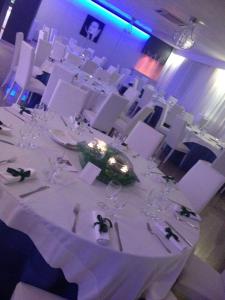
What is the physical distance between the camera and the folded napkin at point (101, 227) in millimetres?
1421

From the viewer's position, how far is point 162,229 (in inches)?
70.8

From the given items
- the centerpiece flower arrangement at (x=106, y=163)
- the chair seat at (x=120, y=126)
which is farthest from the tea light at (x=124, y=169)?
the chair seat at (x=120, y=126)

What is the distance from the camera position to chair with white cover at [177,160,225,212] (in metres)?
2.87

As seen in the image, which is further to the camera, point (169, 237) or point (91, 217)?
point (169, 237)

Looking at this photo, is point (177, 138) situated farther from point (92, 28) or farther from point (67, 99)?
point (92, 28)

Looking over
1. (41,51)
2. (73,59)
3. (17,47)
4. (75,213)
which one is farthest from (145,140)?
(73,59)

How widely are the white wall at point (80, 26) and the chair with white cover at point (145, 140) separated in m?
10.8

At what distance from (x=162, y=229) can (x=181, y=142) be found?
5105mm

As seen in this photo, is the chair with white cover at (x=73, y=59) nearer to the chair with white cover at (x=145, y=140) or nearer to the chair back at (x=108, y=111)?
the chair back at (x=108, y=111)

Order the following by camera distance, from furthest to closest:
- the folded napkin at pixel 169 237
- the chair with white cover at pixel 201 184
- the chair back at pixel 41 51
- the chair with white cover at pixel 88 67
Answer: the chair with white cover at pixel 88 67
the chair back at pixel 41 51
the chair with white cover at pixel 201 184
the folded napkin at pixel 169 237

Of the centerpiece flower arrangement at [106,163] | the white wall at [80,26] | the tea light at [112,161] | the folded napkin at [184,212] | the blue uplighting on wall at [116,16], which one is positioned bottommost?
the folded napkin at [184,212]

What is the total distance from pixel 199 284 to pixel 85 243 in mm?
1076

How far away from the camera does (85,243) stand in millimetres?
1400

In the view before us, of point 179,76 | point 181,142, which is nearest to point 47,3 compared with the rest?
point 179,76
